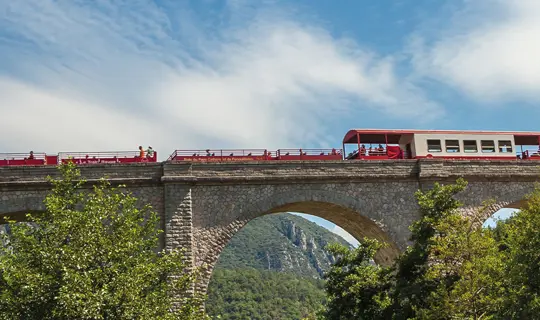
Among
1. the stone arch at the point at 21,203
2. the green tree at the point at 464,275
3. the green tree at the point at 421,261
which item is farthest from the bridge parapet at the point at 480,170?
the stone arch at the point at 21,203

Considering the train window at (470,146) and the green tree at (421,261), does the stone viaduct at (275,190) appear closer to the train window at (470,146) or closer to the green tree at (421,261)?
the train window at (470,146)

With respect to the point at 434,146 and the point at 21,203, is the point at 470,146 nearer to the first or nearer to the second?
the point at 434,146

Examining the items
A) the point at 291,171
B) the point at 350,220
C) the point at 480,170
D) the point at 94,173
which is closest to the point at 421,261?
the point at 350,220

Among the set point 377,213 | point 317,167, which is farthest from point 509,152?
point 317,167

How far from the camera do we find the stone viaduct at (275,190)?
85.5ft

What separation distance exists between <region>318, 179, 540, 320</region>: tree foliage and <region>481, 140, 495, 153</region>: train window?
29.3 feet

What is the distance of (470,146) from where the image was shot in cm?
3128

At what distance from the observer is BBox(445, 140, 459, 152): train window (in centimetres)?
3098

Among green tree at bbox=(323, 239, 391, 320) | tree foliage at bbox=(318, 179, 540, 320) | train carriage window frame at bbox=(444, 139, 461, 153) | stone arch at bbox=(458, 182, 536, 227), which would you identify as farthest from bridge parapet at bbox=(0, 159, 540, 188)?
green tree at bbox=(323, 239, 391, 320)

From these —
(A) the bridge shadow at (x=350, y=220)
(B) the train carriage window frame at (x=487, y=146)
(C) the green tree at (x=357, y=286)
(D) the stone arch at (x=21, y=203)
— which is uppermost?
(B) the train carriage window frame at (x=487, y=146)

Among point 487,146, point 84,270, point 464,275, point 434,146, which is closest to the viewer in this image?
point 84,270

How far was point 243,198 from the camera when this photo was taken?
2722 centimetres

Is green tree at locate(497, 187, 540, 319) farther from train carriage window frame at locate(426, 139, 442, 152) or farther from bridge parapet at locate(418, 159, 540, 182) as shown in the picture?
train carriage window frame at locate(426, 139, 442, 152)

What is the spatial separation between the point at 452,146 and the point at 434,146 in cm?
102
